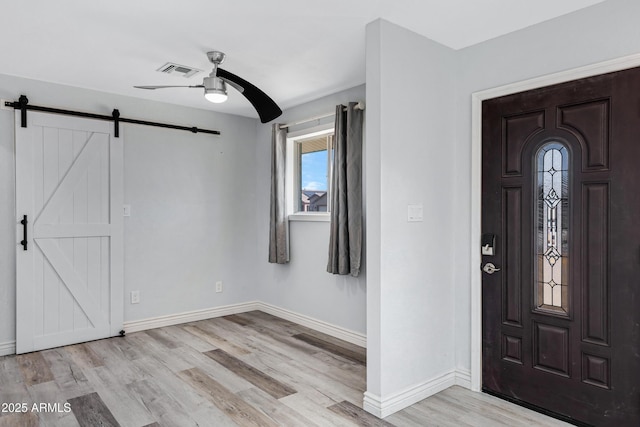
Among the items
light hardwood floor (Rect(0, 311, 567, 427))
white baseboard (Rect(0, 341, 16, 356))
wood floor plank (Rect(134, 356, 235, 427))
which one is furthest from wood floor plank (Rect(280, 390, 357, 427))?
white baseboard (Rect(0, 341, 16, 356))

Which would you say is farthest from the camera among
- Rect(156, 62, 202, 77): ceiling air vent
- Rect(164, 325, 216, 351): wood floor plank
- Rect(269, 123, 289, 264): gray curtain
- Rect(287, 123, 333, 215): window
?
Rect(269, 123, 289, 264): gray curtain

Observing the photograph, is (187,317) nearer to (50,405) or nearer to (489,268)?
(50,405)

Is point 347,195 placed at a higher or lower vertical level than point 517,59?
lower

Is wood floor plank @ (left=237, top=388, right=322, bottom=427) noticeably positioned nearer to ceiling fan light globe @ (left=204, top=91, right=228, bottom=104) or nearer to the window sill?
the window sill

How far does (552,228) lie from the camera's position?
2.52 metres

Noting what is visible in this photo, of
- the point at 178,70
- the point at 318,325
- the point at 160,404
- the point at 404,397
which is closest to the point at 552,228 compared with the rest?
the point at 404,397

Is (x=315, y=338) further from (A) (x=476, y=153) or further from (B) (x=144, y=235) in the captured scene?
(A) (x=476, y=153)

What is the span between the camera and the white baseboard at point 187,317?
14.3ft

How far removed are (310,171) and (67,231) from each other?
2507 mm

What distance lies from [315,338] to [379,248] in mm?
1923

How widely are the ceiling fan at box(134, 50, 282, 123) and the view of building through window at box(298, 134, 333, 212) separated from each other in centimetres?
140

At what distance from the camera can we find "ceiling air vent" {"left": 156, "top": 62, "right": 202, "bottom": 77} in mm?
3387

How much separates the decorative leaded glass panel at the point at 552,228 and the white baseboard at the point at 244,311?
181 cm

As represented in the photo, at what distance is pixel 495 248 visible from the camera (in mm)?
2793
